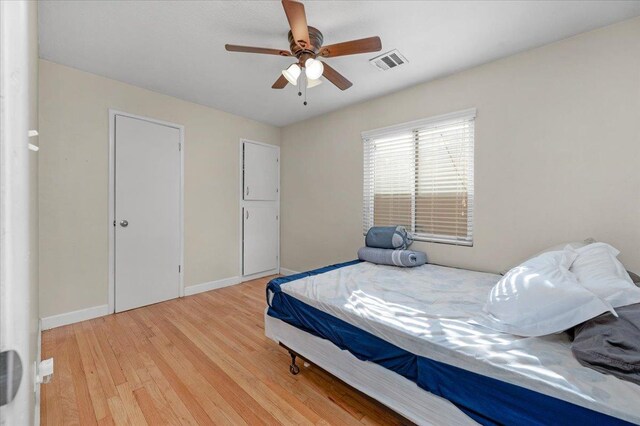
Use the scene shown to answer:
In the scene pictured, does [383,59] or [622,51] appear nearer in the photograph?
[622,51]

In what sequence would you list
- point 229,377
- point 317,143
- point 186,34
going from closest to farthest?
point 229,377, point 186,34, point 317,143

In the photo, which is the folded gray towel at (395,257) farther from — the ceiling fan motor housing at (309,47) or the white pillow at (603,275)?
the ceiling fan motor housing at (309,47)

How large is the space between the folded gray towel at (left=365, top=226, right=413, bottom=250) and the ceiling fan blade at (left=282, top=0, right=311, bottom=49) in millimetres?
1961

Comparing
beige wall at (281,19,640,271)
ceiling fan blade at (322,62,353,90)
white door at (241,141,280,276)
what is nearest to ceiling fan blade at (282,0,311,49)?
ceiling fan blade at (322,62,353,90)

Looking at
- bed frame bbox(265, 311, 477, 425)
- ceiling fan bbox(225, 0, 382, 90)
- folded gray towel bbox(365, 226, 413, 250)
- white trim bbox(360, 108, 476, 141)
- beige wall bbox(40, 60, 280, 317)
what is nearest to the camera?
bed frame bbox(265, 311, 477, 425)

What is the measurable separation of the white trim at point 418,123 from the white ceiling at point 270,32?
0.43m

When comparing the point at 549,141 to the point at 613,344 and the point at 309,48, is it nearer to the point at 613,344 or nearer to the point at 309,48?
the point at 613,344

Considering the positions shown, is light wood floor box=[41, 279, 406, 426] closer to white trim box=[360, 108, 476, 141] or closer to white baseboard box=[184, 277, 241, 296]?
white baseboard box=[184, 277, 241, 296]

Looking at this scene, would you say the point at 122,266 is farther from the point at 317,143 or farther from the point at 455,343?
the point at 455,343

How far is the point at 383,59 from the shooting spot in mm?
2518

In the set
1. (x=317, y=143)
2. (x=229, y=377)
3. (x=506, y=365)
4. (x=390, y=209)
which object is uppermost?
(x=317, y=143)

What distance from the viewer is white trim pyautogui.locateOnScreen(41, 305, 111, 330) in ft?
8.52

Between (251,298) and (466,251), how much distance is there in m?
2.61

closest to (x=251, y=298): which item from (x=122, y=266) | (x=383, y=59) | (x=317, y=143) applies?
(x=122, y=266)
